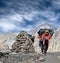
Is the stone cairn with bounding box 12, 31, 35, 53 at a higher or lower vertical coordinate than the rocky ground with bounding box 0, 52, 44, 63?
higher

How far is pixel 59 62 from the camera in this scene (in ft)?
39.2

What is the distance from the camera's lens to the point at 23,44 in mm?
16453

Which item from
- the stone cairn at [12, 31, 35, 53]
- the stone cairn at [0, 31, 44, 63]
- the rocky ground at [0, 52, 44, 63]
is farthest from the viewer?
the stone cairn at [12, 31, 35, 53]

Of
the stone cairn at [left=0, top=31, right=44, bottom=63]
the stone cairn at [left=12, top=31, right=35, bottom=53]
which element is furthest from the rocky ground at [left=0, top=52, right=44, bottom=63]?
the stone cairn at [left=12, top=31, right=35, bottom=53]

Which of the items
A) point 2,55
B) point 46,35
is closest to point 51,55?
point 46,35

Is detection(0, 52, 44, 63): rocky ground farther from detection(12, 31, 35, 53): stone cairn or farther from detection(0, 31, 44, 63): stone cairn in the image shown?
detection(12, 31, 35, 53): stone cairn

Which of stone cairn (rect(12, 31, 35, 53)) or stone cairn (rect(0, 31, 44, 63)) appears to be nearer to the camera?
stone cairn (rect(0, 31, 44, 63))

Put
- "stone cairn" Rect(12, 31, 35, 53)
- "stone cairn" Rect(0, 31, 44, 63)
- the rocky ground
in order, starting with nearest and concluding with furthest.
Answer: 1. the rocky ground
2. "stone cairn" Rect(0, 31, 44, 63)
3. "stone cairn" Rect(12, 31, 35, 53)

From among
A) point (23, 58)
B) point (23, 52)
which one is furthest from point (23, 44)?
point (23, 58)

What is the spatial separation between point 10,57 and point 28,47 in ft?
8.77

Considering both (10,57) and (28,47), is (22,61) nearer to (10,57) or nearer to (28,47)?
(10,57)

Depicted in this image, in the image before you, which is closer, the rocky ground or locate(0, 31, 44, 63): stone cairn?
the rocky ground

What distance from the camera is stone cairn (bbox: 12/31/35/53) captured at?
52.7ft

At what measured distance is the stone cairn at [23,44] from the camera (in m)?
16.1
